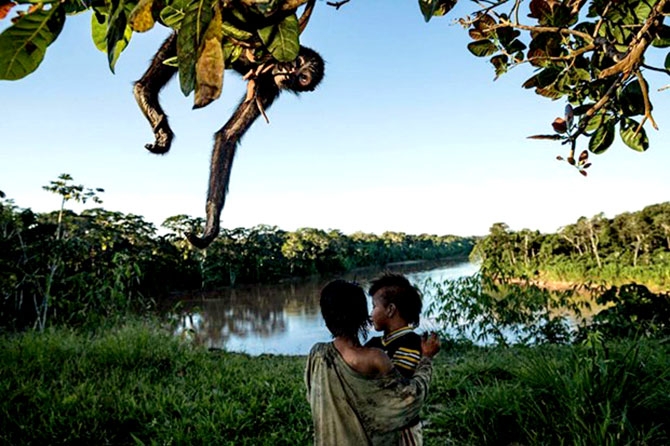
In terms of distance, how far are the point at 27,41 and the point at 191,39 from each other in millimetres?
134

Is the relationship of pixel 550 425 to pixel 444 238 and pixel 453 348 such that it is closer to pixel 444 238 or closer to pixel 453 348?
pixel 453 348

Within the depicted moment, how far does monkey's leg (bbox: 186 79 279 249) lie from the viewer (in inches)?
21.3

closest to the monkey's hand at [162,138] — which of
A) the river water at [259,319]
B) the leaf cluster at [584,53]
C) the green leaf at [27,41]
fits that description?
the green leaf at [27,41]

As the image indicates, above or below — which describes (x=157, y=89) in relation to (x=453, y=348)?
above

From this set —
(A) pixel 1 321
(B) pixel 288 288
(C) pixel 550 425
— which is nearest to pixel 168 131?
(C) pixel 550 425

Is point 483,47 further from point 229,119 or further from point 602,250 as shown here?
point 602,250

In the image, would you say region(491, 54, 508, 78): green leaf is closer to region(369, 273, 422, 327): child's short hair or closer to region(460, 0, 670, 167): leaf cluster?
region(460, 0, 670, 167): leaf cluster

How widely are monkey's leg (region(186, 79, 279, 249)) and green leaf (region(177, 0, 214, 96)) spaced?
20 centimetres

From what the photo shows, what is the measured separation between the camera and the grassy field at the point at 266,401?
2.26 metres

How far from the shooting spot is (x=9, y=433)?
8.38ft

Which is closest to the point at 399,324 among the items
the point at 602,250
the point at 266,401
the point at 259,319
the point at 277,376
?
the point at 266,401

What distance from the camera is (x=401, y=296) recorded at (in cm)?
151

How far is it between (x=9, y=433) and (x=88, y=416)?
393mm

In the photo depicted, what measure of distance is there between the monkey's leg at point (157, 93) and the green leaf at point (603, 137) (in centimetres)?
92
